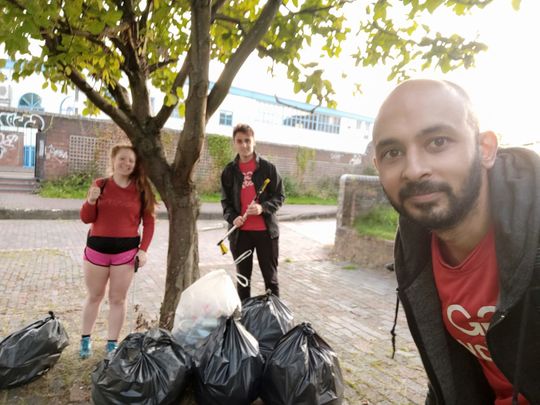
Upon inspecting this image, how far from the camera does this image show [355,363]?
3.64 metres

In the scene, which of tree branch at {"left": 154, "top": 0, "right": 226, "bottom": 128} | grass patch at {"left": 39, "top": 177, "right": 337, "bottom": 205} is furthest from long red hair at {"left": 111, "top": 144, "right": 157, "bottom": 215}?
grass patch at {"left": 39, "top": 177, "right": 337, "bottom": 205}

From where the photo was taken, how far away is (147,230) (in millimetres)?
3422

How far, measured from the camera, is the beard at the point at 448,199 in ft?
4.32

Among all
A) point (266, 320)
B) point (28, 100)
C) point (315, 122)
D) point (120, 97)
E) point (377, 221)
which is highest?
point (315, 122)

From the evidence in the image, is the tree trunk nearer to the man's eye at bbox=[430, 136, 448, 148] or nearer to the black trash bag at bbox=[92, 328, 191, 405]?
the black trash bag at bbox=[92, 328, 191, 405]

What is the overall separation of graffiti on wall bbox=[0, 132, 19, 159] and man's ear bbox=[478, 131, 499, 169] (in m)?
26.1

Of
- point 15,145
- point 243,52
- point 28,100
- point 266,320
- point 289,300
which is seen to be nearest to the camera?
point 243,52

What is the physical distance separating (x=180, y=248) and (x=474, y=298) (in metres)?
2.45

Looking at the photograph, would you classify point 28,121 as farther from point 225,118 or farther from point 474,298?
point 225,118

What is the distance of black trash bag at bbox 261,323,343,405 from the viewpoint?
2.48 m

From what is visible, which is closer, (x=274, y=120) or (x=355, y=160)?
(x=355, y=160)

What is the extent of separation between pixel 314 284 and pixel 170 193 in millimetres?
3705

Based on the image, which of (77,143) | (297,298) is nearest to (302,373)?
(297,298)

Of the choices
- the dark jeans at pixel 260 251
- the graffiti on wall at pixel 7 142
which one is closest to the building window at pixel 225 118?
the graffiti on wall at pixel 7 142
